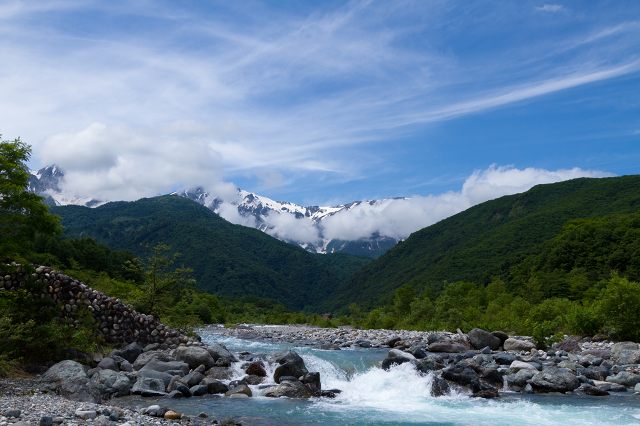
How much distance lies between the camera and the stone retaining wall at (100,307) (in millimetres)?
22031

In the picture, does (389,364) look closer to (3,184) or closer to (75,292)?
(75,292)

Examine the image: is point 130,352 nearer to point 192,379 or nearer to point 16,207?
point 192,379

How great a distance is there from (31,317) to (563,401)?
67.3ft

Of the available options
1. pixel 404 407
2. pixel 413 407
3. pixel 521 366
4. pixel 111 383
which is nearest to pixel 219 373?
pixel 111 383

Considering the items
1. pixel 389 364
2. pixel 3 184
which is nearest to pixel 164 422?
pixel 3 184

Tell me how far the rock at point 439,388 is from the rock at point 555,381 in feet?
12.4

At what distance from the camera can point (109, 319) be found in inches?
997

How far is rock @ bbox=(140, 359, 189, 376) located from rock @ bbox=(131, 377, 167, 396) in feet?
5.12

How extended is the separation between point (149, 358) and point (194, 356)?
1.94 meters

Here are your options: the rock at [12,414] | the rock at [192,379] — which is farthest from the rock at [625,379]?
the rock at [12,414]

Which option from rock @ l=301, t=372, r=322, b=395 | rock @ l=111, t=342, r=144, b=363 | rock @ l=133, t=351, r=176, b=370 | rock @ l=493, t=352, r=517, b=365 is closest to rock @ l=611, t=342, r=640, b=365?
rock @ l=493, t=352, r=517, b=365

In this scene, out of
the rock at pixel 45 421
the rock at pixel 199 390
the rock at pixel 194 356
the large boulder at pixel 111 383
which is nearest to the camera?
the rock at pixel 45 421

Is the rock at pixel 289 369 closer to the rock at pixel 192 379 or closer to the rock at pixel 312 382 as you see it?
the rock at pixel 312 382

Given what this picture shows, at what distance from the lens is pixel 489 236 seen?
13375 cm
